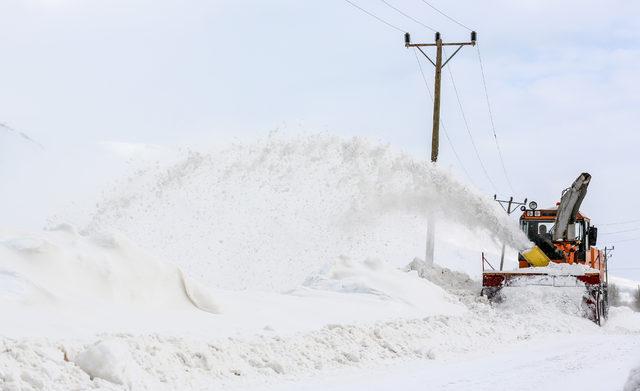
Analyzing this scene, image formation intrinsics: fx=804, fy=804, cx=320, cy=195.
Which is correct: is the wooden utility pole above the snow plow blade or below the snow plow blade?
above

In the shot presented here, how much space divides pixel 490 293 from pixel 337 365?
29.9ft

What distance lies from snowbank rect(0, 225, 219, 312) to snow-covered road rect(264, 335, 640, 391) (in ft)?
8.08

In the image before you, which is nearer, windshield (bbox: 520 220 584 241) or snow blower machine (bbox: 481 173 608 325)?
snow blower machine (bbox: 481 173 608 325)

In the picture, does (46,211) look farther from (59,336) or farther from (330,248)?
(59,336)

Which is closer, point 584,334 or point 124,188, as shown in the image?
point 584,334

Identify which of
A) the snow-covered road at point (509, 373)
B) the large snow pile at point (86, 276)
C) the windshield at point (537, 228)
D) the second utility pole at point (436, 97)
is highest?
the second utility pole at point (436, 97)

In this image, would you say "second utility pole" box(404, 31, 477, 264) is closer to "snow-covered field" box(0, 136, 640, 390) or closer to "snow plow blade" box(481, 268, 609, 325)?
"snow-covered field" box(0, 136, 640, 390)

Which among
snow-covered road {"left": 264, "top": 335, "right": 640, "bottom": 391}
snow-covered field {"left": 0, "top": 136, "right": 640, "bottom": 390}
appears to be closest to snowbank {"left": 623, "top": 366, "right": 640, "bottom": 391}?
snow-covered field {"left": 0, "top": 136, "right": 640, "bottom": 390}

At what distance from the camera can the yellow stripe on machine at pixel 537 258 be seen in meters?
18.6

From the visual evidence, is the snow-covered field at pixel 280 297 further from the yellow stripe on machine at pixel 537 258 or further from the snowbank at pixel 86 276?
the yellow stripe on machine at pixel 537 258

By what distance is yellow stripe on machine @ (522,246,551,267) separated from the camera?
18594 mm

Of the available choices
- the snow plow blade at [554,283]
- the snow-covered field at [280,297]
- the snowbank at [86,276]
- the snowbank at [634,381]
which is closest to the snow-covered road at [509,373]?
the snow-covered field at [280,297]

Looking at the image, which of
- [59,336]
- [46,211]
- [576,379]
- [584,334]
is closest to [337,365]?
[576,379]

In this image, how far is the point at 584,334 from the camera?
14.6 metres
